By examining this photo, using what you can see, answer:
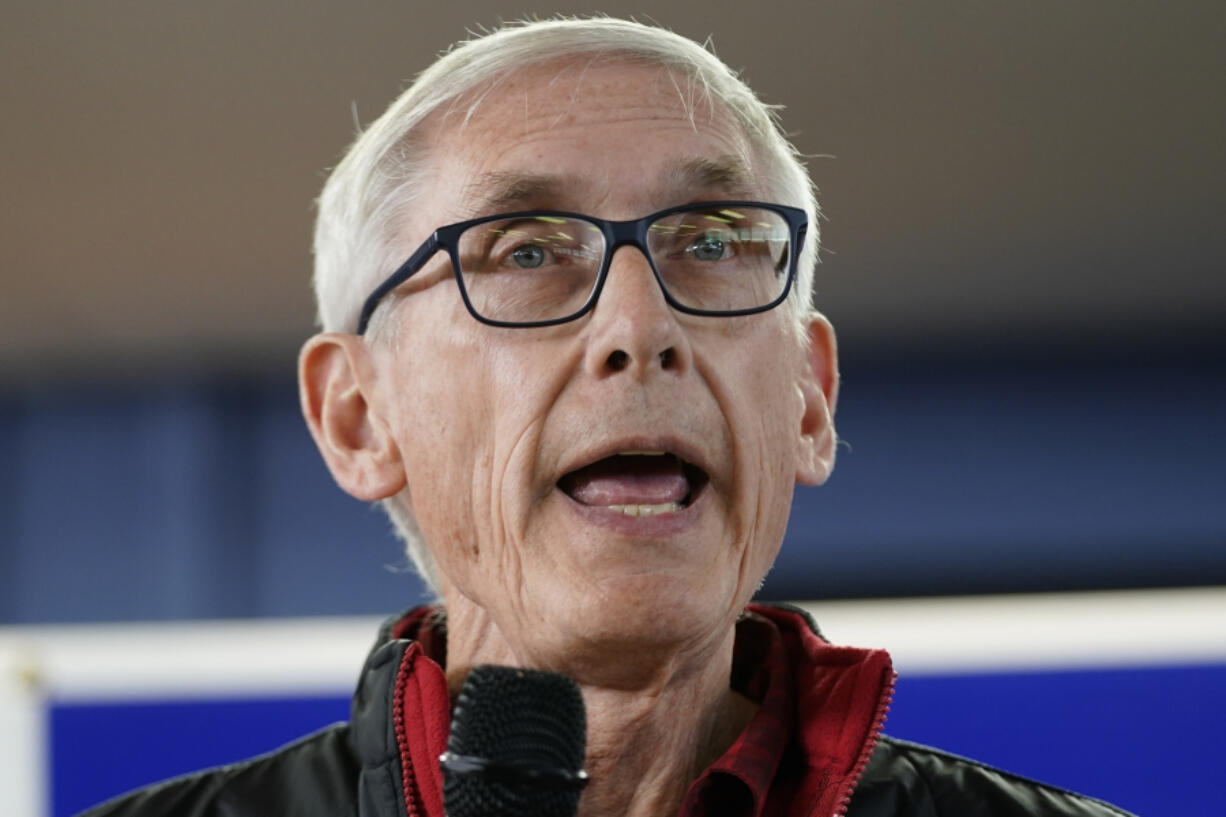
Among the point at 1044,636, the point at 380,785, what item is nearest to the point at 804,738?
the point at 380,785

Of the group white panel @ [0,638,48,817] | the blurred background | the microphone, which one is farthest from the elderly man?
the blurred background

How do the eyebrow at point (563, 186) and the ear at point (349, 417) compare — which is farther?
the ear at point (349, 417)

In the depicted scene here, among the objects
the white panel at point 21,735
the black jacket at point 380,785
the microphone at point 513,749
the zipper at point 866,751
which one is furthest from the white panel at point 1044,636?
the microphone at point 513,749

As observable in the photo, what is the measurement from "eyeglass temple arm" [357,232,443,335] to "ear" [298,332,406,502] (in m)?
0.02

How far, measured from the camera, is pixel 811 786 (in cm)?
113

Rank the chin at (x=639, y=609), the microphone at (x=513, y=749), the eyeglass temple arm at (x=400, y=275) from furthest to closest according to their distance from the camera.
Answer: the eyeglass temple arm at (x=400, y=275) < the chin at (x=639, y=609) < the microphone at (x=513, y=749)

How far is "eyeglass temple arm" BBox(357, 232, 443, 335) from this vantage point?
3.67 ft

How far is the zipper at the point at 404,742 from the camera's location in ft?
3.58

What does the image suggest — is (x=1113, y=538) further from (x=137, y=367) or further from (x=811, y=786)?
(x=811, y=786)

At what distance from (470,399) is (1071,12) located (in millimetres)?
2458

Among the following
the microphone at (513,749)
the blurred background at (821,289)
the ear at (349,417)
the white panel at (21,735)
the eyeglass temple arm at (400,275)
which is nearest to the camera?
the microphone at (513,749)

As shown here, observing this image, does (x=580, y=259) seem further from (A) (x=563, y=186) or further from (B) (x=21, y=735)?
(B) (x=21, y=735)

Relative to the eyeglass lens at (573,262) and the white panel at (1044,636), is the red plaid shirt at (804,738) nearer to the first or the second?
the eyeglass lens at (573,262)

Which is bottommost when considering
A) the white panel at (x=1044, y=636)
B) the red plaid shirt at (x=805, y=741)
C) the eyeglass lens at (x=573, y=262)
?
the red plaid shirt at (x=805, y=741)
